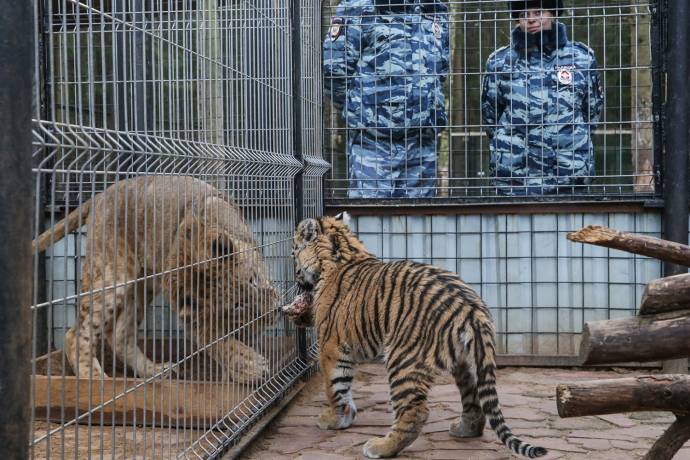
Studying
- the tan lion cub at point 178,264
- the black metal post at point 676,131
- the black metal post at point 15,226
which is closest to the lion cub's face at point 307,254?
the tan lion cub at point 178,264

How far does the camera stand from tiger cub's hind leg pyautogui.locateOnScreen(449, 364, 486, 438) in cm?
541

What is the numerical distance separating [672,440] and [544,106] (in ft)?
13.4

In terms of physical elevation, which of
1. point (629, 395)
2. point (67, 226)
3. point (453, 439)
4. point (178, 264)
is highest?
point (67, 226)

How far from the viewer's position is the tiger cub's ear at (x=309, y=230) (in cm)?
Answer: 629

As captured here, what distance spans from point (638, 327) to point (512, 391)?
10.1 ft

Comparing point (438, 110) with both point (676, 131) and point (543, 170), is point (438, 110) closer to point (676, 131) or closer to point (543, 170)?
point (543, 170)

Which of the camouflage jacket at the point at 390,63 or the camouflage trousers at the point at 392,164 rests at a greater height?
the camouflage jacket at the point at 390,63

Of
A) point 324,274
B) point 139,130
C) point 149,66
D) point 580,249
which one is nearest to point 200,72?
point 149,66

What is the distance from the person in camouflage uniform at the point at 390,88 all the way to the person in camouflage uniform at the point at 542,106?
50 cm

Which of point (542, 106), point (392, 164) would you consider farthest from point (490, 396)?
point (542, 106)

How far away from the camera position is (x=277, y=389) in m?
6.12

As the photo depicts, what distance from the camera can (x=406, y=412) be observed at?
16.6 feet

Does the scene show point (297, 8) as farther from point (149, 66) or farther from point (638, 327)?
point (638, 327)

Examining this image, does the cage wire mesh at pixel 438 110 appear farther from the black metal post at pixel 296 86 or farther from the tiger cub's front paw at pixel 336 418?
the tiger cub's front paw at pixel 336 418
